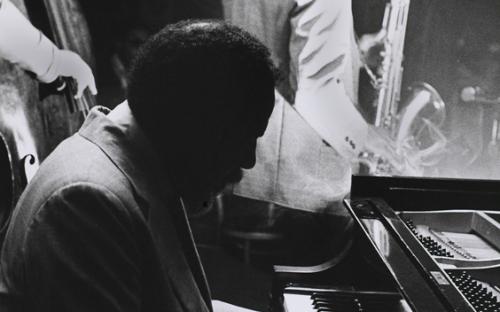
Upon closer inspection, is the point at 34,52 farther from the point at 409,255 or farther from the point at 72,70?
the point at 409,255

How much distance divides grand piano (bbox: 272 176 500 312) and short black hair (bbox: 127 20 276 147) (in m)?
0.61

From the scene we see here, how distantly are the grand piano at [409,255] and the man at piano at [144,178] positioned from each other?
53 cm

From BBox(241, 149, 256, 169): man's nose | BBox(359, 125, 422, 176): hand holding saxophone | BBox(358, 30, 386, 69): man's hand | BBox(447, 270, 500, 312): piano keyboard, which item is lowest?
BBox(359, 125, 422, 176): hand holding saxophone

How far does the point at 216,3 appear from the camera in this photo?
2.97m

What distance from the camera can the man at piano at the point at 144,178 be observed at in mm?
1053

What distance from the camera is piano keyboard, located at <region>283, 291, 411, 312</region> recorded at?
176 cm

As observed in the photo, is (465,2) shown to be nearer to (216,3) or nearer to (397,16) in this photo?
(397,16)

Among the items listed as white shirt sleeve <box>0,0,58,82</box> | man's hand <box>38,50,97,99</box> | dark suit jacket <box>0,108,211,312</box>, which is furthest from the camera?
man's hand <box>38,50,97,99</box>

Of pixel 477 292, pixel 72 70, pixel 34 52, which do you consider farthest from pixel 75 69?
pixel 477 292

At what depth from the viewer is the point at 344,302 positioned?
1.79 meters

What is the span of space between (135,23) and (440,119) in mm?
1743

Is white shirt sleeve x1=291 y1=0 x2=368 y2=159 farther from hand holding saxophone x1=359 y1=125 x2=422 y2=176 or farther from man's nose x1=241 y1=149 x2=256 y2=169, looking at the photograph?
man's nose x1=241 y1=149 x2=256 y2=169

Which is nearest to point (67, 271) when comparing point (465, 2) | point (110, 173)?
point (110, 173)

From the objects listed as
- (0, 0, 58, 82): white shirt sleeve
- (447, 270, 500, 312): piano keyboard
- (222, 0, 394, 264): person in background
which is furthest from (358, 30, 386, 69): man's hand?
(0, 0, 58, 82): white shirt sleeve
